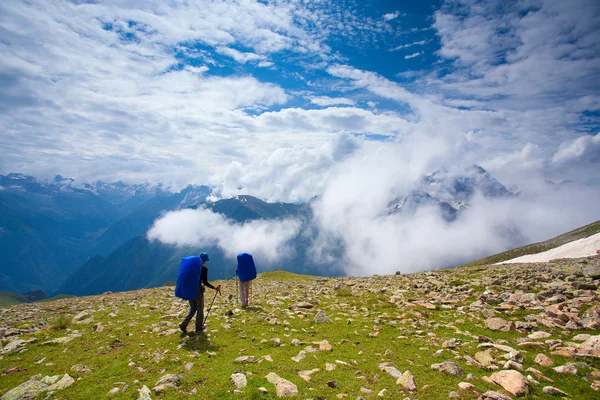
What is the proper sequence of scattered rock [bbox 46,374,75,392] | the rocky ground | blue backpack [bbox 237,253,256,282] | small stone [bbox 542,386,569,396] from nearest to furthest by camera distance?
small stone [bbox 542,386,569,396] → the rocky ground → scattered rock [bbox 46,374,75,392] → blue backpack [bbox 237,253,256,282]

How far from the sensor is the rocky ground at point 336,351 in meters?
8.80

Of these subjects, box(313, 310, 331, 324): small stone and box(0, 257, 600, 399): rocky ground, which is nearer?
box(0, 257, 600, 399): rocky ground

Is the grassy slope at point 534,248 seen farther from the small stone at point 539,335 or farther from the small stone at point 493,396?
the small stone at point 493,396

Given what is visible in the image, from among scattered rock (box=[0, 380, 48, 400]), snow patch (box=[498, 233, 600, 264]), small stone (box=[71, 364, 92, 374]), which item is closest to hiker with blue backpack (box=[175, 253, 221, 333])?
small stone (box=[71, 364, 92, 374])

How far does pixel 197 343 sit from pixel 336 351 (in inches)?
237

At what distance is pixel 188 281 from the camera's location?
14.1 m

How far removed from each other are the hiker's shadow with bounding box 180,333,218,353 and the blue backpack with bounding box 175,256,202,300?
68.9 inches

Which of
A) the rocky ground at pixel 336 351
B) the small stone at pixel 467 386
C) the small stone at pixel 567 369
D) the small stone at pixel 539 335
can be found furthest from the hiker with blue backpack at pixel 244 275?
the small stone at pixel 567 369

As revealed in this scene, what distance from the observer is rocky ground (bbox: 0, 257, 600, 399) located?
880 cm

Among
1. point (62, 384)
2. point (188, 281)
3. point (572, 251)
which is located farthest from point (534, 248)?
point (62, 384)

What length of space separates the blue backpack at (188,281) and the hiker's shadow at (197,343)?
1.75 meters

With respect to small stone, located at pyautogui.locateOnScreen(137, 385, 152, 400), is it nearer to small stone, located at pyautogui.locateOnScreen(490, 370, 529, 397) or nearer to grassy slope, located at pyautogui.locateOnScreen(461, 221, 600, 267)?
small stone, located at pyautogui.locateOnScreen(490, 370, 529, 397)

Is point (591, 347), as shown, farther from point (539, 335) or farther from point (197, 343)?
point (197, 343)

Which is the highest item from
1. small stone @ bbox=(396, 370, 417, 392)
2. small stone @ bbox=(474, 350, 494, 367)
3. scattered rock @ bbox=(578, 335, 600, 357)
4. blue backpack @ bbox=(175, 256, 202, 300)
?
blue backpack @ bbox=(175, 256, 202, 300)
